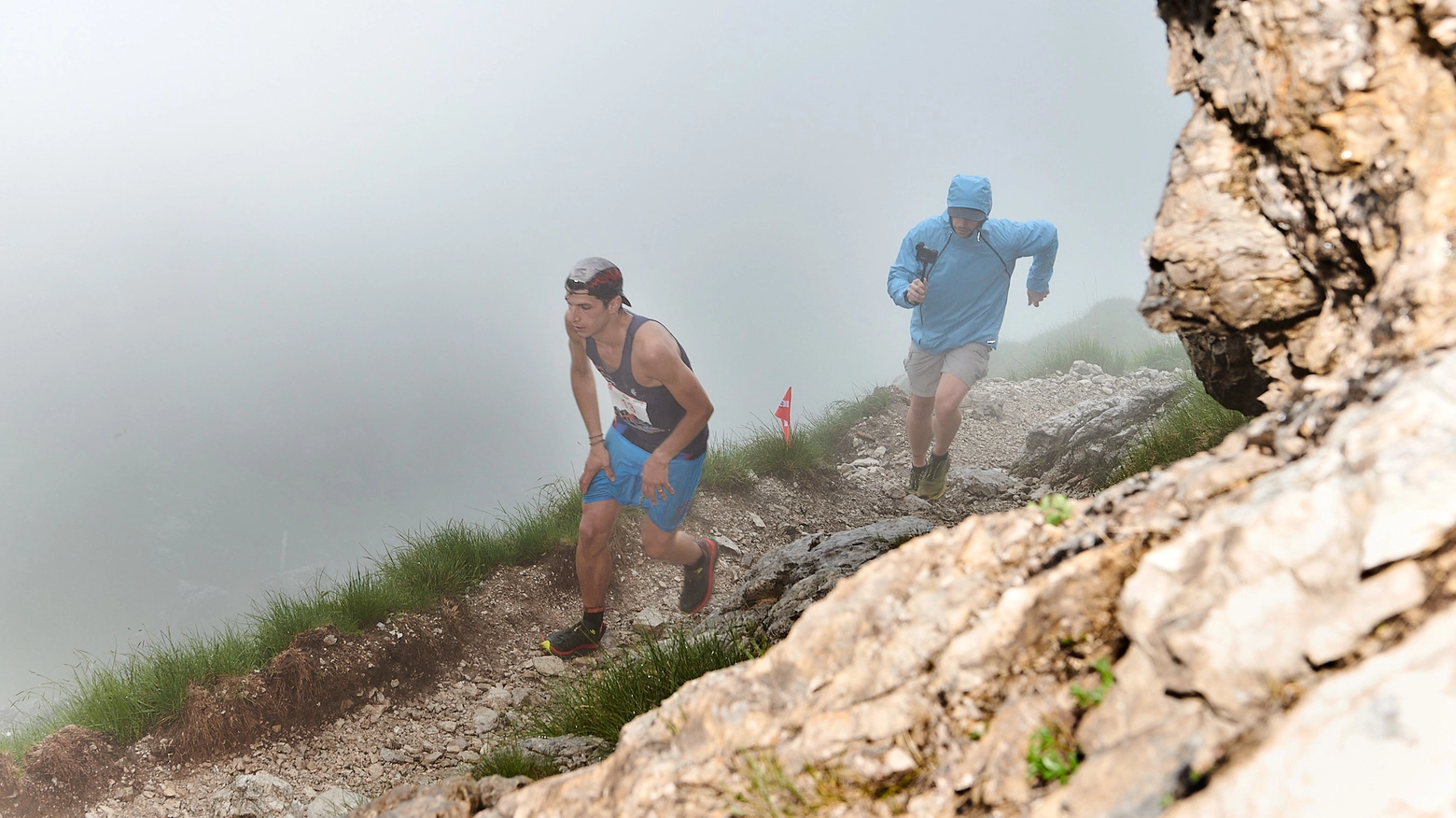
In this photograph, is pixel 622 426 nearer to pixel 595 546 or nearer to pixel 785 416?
pixel 595 546

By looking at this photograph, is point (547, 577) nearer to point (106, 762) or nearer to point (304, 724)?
point (304, 724)

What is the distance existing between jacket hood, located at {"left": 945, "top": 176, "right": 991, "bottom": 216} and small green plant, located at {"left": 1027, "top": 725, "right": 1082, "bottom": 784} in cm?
552

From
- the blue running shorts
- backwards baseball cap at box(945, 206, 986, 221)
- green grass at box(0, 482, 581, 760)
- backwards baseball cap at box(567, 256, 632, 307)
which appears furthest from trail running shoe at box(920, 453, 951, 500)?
backwards baseball cap at box(567, 256, 632, 307)

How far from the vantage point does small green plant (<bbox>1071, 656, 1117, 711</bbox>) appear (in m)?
1.24

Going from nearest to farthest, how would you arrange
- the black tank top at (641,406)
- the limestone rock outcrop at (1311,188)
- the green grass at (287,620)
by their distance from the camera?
the limestone rock outcrop at (1311,188) < the green grass at (287,620) < the black tank top at (641,406)

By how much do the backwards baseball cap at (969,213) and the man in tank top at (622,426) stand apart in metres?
2.89

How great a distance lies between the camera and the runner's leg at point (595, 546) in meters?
4.81

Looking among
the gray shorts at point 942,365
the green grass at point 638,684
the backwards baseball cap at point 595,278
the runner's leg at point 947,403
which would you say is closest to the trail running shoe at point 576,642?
the green grass at point 638,684

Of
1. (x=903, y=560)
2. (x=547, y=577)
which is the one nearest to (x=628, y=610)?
(x=547, y=577)

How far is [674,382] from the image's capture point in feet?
15.7

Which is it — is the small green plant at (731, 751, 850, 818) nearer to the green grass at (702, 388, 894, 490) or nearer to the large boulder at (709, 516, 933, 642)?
the large boulder at (709, 516, 933, 642)

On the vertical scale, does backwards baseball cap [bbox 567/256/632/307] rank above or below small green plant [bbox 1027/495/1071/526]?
above

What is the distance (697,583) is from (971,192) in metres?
3.98

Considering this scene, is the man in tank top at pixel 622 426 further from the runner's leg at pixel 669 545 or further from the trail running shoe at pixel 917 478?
the trail running shoe at pixel 917 478
